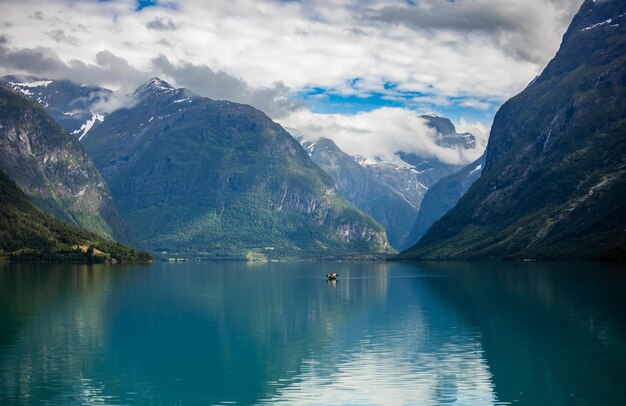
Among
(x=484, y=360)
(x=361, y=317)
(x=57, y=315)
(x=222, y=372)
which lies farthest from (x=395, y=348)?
(x=57, y=315)

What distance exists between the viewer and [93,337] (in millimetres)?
98625

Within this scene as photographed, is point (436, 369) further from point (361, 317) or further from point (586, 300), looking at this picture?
point (586, 300)

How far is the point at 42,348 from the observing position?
87312mm

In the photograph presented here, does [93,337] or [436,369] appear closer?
[436,369]

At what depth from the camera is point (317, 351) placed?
89188 mm

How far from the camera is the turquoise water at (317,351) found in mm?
66000

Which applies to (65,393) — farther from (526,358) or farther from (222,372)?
(526,358)

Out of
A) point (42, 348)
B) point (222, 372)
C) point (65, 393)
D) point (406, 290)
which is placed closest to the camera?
point (65, 393)

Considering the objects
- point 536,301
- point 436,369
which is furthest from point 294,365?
point 536,301

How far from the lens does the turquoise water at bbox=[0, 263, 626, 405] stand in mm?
66000

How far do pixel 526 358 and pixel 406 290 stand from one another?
362 feet

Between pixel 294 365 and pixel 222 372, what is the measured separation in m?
8.46

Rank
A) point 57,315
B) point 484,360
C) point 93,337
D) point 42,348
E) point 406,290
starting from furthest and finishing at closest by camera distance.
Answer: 1. point 406,290
2. point 57,315
3. point 93,337
4. point 42,348
5. point 484,360

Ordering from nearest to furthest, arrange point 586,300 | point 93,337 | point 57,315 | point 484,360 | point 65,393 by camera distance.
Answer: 1. point 65,393
2. point 484,360
3. point 93,337
4. point 57,315
5. point 586,300
